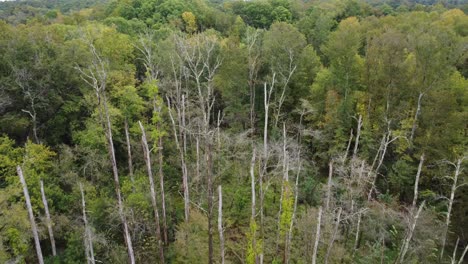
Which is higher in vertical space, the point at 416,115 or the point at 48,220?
the point at 416,115

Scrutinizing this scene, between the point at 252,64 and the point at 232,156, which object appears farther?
the point at 232,156

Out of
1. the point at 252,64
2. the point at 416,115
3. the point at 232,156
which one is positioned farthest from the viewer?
the point at 232,156

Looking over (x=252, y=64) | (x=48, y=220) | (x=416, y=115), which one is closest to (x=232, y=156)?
(x=252, y=64)

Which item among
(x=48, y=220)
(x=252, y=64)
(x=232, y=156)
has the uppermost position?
(x=252, y=64)

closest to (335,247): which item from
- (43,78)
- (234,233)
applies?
(234,233)

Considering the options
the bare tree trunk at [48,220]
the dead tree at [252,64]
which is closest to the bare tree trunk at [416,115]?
the dead tree at [252,64]

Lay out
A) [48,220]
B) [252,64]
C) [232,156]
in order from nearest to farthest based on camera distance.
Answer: [48,220] → [252,64] → [232,156]

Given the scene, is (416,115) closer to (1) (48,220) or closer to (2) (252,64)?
(2) (252,64)

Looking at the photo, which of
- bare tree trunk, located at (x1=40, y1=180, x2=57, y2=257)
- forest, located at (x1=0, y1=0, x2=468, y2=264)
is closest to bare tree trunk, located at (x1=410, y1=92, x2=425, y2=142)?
forest, located at (x1=0, y1=0, x2=468, y2=264)

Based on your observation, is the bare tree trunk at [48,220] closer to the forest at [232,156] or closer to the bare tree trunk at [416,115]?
the forest at [232,156]
